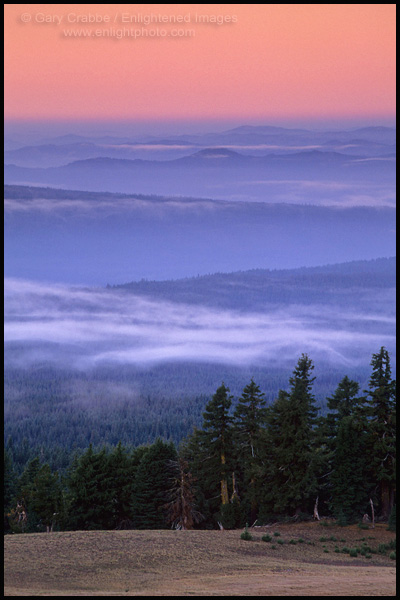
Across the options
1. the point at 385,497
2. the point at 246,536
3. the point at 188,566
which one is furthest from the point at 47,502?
the point at 188,566

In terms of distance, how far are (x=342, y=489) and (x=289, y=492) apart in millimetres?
2999

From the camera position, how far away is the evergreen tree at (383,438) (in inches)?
1772

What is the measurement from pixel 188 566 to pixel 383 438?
59.9 feet

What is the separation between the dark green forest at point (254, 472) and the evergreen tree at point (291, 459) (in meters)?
0.06

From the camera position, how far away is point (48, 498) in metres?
55.5

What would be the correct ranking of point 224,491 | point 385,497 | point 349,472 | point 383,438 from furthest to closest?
point 224,491
point 385,497
point 383,438
point 349,472

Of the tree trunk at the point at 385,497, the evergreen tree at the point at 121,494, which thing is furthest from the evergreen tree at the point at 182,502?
the tree trunk at the point at 385,497

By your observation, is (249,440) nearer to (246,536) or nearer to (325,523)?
(325,523)

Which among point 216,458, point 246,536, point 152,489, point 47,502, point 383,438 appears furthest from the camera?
point 47,502

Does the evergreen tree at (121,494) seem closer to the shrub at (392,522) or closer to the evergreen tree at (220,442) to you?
the evergreen tree at (220,442)

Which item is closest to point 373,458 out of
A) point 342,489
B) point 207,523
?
point 342,489

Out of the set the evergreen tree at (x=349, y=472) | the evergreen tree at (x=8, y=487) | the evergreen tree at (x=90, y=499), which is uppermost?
the evergreen tree at (x=349, y=472)

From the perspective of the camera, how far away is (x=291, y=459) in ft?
146

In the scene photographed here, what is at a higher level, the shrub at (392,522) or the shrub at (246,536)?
the shrub at (246,536)
